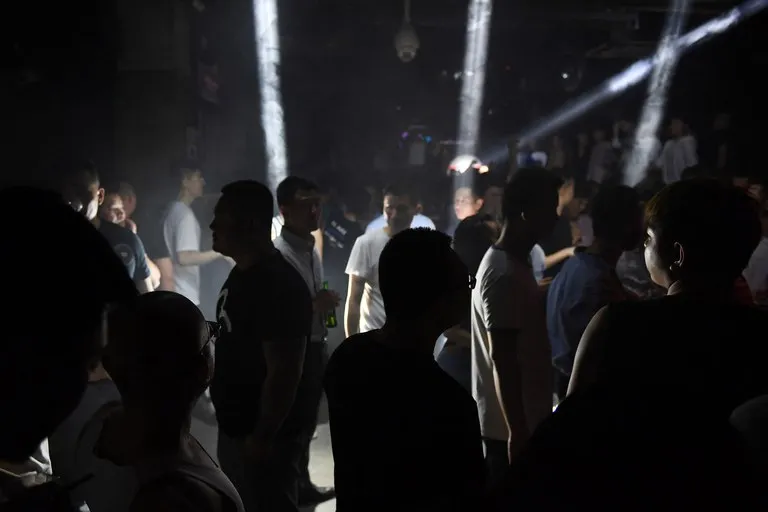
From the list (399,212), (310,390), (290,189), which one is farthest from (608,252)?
(399,212)

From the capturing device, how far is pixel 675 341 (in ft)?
4.99

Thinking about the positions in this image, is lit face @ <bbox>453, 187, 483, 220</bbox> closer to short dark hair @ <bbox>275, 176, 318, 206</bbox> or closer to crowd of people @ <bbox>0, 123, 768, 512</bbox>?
crowd of people @ <bbox>0, 123, 768, 512</bbox>

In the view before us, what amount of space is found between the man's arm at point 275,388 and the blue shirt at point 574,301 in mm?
1055

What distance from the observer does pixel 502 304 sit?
8.09 ft

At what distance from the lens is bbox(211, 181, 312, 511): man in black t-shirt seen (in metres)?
2.45

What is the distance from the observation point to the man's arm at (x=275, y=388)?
242 centimetres

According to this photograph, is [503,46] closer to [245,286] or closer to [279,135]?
[279,135]

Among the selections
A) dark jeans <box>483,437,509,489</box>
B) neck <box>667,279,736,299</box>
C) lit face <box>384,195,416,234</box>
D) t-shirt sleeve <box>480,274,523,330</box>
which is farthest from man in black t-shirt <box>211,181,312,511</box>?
lit face <box>384,195,416,234</box>

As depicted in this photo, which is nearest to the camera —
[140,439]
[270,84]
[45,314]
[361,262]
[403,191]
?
[45,314]

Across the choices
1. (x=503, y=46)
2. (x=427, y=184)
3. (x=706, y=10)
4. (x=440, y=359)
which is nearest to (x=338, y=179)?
(x=427, y=184)

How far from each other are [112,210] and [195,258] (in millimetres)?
664

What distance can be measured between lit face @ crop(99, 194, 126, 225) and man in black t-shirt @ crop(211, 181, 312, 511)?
2832mm

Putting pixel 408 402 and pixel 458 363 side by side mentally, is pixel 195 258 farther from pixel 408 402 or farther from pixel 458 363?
pixel 408 402

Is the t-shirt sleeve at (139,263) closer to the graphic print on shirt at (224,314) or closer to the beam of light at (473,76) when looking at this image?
the graphic print on shirt at (224,314)
